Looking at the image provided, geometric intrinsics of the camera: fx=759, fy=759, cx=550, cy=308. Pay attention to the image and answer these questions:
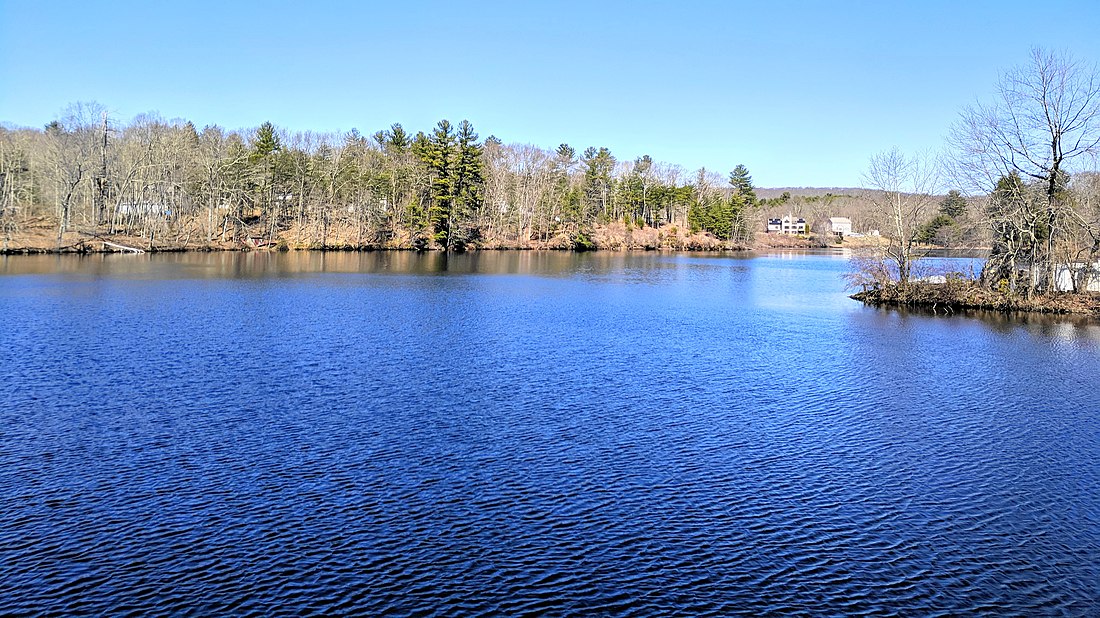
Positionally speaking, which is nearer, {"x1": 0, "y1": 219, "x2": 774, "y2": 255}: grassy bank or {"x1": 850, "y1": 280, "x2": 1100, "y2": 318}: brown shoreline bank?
{"x1": 850, "y1": 280, "x2": 1100, "y2": 318}: brown shoreline bank

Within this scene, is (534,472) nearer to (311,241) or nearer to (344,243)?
(344,243)

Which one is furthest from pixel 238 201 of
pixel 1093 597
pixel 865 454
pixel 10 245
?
pixel 1093 597

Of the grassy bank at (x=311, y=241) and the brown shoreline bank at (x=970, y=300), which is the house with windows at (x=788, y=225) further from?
the brown shoreline bank at (x=970, y=300)

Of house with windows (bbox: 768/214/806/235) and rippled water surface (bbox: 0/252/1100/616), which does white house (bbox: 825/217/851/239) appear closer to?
house with windows (bbox: 768/214/806/235)

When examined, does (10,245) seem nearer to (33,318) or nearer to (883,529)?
(33,318)

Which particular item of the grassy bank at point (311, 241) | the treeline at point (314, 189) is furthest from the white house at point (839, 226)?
the treeline at point (314, 189)

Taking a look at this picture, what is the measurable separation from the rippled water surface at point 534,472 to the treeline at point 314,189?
50.1 m

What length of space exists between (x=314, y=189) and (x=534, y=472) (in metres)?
71.0

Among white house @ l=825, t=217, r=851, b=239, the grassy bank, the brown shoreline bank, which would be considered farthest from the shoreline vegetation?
the brown shoreline bank

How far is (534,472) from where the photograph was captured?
11.9 metres

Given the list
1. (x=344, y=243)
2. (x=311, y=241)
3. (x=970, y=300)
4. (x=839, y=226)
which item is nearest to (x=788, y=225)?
(x=839, y=226)

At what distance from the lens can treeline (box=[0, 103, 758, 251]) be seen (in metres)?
67.9

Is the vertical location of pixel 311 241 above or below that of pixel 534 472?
above

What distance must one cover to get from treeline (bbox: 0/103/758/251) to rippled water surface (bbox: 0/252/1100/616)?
50.1 meters
